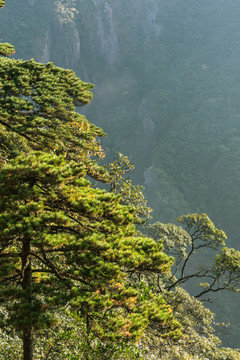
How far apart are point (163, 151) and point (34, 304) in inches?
3198

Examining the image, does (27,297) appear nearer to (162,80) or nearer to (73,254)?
(73,254)

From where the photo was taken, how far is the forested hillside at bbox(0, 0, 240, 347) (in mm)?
77688

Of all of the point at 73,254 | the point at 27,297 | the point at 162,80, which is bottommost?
the point at 27,297

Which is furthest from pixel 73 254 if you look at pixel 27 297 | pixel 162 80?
pixel 162 80

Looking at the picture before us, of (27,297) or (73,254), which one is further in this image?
(73,254)

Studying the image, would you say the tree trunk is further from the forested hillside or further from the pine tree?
Answer: the forested hillside

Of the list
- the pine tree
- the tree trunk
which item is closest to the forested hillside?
the pine tree

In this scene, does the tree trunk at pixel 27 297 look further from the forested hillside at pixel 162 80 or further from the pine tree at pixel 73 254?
the forested hillside at pixel 162 80

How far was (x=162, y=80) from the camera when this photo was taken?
10738 cm

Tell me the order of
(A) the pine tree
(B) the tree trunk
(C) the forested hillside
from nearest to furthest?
(A) the pine tree
(B) the tree trunk
(C) the forested hillside

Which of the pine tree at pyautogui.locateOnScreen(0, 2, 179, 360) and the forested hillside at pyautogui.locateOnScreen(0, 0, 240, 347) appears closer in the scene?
the pine tree at pyautogui.locateOnScreen(0, 2, 179, 360)

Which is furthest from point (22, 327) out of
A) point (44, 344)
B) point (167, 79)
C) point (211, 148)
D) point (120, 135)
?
point (167, 79)

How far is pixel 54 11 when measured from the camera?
9562cm

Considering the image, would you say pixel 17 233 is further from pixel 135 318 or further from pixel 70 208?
pixel 135 318
